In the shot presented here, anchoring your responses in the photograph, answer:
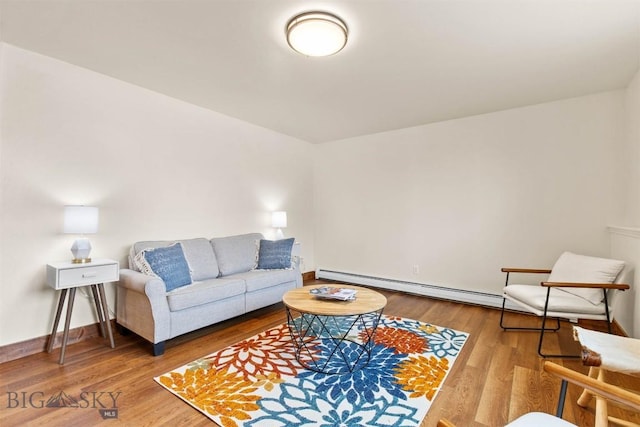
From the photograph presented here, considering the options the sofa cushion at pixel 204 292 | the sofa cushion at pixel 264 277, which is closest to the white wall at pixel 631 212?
the sofa cushion at pixel 264 277

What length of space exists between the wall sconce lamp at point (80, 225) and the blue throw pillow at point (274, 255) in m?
1.72

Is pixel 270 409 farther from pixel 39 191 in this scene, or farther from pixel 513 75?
pixel 513 75

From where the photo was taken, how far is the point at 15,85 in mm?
2303

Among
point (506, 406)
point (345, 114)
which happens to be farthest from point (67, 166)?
point (506, 406)

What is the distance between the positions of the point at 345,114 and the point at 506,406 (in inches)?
128

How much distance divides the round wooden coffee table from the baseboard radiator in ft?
4.93

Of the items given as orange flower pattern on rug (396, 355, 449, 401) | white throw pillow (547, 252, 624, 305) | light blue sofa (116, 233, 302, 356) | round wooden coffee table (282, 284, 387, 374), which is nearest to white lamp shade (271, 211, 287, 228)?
light blue sofa (116, 233, 302, 356)

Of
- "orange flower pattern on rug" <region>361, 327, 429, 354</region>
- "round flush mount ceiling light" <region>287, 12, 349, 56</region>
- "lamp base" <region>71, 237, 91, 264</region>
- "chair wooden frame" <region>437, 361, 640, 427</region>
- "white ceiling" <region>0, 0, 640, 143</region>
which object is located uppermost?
"white ceiling" <region>0, 0, 640, 143</region>

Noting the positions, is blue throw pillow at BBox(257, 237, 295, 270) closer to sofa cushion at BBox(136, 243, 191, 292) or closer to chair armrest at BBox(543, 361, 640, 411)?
sofa cushion at BBox(136, 243, 191, 292)

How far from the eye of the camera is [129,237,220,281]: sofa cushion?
9.43 feet

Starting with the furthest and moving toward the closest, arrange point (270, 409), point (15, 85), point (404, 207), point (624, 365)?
point (404, 207) < point (15, 85) < point (270, 409) < point (624, 365)

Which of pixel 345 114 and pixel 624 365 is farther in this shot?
pixel 345 114

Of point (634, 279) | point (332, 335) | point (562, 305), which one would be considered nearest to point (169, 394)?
point (332, 335)

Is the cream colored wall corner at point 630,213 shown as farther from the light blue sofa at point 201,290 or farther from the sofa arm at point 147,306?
the sofa arm at point 147,306
